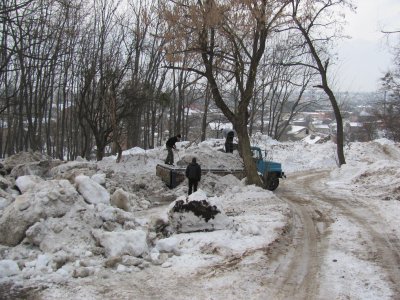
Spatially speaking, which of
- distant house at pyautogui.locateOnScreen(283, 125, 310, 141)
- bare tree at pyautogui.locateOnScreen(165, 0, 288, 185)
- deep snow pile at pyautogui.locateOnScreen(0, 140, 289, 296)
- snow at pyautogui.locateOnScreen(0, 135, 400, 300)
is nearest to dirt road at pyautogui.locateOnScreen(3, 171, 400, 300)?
snow at pyautogui.locateOnScreen(0, 135, 400, 300)

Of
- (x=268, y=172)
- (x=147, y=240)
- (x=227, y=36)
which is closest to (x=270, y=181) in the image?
(x=268, y=172)

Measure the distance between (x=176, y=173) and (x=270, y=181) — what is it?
14.4 ft

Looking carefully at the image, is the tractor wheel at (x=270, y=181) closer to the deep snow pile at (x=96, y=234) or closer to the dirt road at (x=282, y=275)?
the deep snow pile at (x=96, y=234)

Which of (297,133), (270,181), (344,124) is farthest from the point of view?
(297,133)

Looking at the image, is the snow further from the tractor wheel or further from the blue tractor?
the blue tractor

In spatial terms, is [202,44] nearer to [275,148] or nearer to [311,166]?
[311,166]

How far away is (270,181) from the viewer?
21.1 metres

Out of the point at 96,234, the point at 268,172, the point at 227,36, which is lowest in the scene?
the point at 96,234

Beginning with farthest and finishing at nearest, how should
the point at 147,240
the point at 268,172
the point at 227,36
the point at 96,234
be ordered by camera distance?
the point at 268,172
the point at 227,36
the point at 147,240
the point at 96,234

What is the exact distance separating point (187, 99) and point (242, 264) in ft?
136

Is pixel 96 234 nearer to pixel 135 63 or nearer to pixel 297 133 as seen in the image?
pixel 135 63

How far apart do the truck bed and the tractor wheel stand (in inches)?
40.9

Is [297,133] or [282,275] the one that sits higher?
[297,133]

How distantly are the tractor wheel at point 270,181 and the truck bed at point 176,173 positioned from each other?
1040 millimetres
